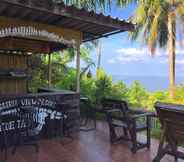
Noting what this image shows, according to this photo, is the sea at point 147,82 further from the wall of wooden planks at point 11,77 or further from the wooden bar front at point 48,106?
the wooden bar front at point 48,106

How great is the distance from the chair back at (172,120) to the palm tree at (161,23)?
8.96 meters

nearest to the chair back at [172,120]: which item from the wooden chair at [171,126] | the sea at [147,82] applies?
the wooden chair at [171,126]

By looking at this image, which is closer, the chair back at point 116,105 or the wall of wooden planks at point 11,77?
the chair back at point 116,105

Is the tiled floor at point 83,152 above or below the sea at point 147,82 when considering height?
below

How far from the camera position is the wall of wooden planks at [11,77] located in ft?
22.7

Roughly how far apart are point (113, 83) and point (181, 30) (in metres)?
6.91

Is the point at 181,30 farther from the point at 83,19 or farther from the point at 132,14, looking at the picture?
the point at 83,19

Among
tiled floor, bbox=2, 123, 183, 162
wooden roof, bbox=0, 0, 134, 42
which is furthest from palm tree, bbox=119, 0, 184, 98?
tiled floor, bbox=2, 123, 183, 162

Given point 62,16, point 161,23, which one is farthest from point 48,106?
point 161,23

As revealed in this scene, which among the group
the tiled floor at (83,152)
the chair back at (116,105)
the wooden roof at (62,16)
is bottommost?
the tiled floor at (83,152)

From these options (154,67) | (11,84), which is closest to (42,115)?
(11,84)

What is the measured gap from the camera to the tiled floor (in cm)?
414

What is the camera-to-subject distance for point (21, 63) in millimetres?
7309

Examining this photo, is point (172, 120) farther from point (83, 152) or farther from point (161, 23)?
point (161, 23)
